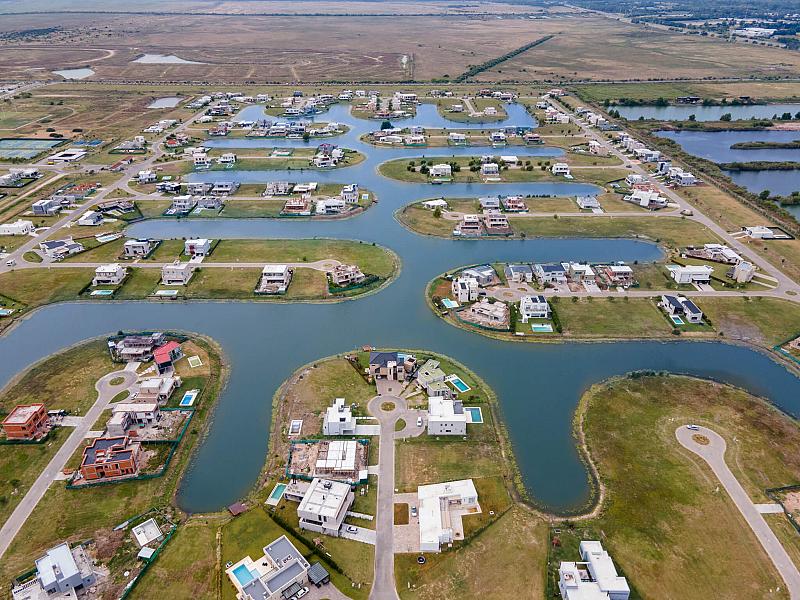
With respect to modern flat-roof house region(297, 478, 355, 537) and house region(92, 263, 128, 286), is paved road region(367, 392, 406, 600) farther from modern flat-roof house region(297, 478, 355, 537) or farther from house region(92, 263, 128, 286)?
house region(92, 263, 128, 286)

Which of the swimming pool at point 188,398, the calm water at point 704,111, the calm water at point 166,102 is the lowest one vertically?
the swimming pool at point 188,398

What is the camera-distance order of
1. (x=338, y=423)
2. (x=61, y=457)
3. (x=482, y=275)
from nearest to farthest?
(x=61, y=457) < (x=338, y=423) < (x=482, y=275)

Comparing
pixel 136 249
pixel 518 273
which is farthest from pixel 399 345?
pixel 136 249

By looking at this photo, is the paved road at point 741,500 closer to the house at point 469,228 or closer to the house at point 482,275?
the house at point 482,275

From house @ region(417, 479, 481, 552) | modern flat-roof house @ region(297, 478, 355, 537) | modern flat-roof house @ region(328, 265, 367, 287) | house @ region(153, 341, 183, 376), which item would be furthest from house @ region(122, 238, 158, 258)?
house @ region(417, 479, 481, 552)

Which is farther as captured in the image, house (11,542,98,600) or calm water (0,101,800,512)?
calm water (0,101,800,512)

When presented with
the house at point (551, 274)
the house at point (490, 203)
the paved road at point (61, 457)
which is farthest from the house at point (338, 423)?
the house at point (490, 203)

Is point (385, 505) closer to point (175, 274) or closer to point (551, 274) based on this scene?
point (551, 274)
